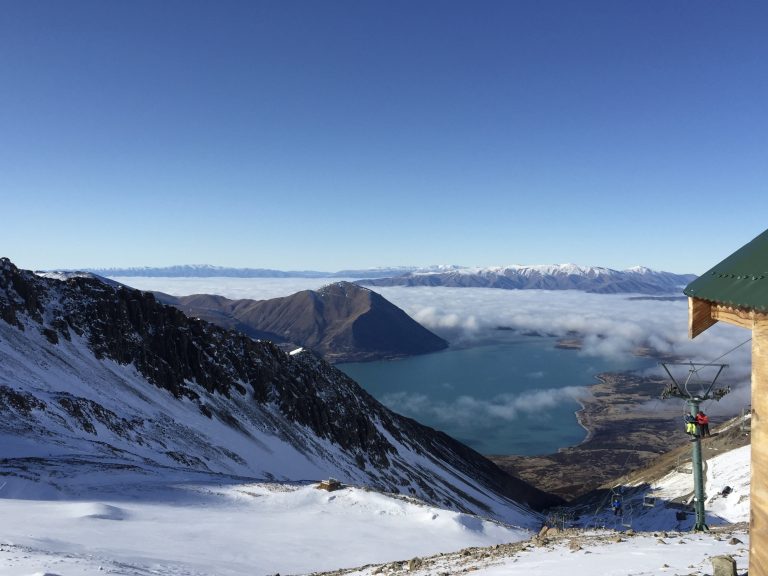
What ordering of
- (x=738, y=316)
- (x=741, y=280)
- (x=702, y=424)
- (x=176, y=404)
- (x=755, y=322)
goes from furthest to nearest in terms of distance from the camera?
(x=176, y=404), (x=702, y=424), (x=738, y=316), (x=741, y=280), (x=755, y=322)

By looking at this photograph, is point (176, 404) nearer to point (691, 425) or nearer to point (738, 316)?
point (691, 425)

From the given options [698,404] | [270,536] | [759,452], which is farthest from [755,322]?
[270,536]

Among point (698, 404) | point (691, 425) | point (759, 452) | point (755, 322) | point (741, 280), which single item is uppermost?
point (741, 280)

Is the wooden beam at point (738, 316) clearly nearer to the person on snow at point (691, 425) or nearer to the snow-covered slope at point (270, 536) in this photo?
the snow-covered slope at point (270, 536)

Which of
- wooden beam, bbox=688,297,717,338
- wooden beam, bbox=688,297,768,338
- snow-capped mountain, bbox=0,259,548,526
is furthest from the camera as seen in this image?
snow-capped mountain, bbox=0,259,548,526

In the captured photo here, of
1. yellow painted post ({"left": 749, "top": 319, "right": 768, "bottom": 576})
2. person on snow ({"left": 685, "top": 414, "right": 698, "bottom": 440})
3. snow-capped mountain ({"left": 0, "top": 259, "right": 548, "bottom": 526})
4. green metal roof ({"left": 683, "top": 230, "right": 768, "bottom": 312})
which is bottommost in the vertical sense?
snow-capped mountain ({"left": 0, "top": 259, "right": 548, "bottom": 526})

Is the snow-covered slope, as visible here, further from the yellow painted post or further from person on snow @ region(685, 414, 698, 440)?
the yellow painted post

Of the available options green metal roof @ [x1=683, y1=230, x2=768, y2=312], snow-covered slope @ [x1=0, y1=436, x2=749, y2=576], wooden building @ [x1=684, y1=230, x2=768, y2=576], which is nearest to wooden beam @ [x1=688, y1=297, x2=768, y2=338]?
wooden building @ [x1=684, y1=230, x2=768, y2=576]

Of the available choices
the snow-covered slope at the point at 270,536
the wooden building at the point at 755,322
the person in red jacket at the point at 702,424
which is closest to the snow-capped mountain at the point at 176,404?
the snow-covered slope at the point at 270,536
